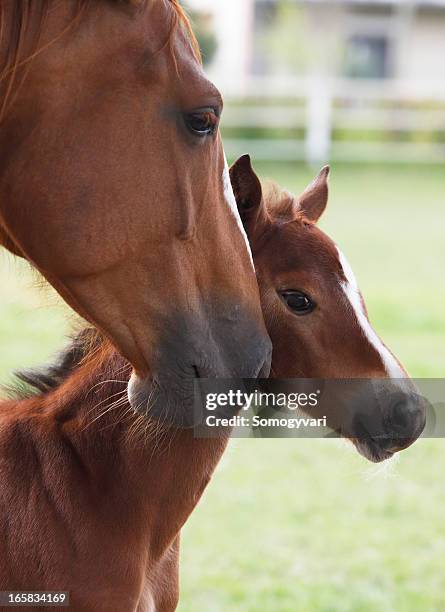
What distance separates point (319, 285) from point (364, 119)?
55.8 ft

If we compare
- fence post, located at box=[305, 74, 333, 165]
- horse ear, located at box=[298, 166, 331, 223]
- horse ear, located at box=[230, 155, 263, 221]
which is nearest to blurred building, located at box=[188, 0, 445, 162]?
fence post, located at box=[305, 74, 333, 165]

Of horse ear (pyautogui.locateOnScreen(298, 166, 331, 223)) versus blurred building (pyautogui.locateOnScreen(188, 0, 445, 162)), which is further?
blurred building (pyautogui.locateOnScreen(188, 0, 445, 162))

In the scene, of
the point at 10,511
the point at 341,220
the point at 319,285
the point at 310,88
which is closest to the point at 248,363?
the point at 319,285

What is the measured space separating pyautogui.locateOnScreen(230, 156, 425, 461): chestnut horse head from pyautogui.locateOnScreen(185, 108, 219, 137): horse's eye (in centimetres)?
43

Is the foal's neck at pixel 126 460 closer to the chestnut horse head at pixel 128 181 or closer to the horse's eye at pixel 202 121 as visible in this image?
the chestnut horse head at pixel 128 181

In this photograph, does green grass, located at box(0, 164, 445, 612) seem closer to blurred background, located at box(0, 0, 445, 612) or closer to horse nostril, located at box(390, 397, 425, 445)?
blurred background, located at box(0, 0, 445, 612)

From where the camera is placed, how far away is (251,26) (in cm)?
2523

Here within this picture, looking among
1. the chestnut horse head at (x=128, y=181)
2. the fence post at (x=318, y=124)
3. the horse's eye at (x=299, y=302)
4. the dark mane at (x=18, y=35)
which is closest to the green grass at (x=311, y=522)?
the horse's eye at (x=299, y=302)

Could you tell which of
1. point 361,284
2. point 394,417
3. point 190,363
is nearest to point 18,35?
point 190,363

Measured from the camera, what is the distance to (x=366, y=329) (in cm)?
220

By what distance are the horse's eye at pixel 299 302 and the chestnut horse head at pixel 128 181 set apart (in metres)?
0.41

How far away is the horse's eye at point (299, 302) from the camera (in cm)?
221

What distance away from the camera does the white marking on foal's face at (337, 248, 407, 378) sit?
86.0 inches

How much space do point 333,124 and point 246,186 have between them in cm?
1645
